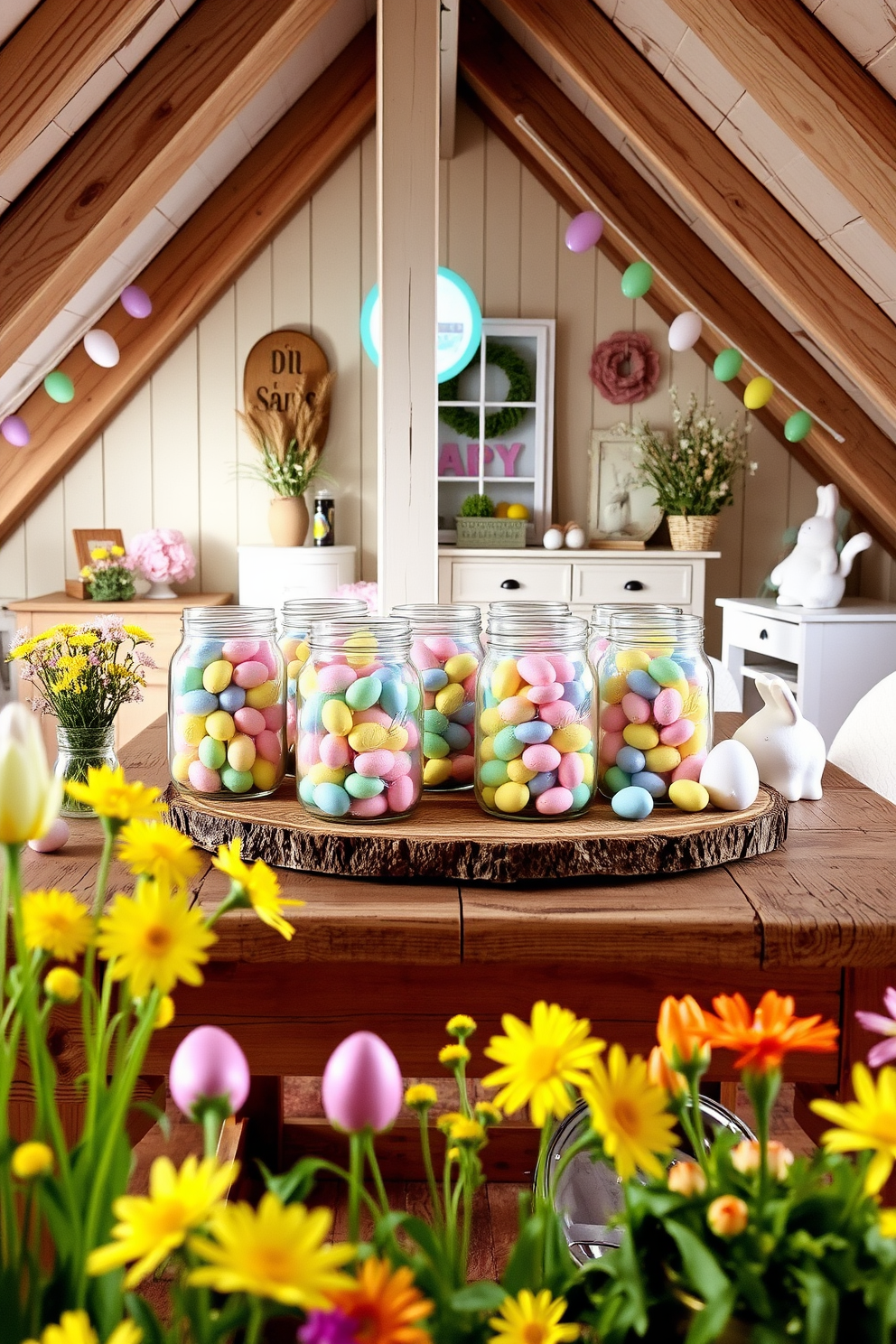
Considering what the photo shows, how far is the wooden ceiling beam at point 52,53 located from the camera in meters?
2.02

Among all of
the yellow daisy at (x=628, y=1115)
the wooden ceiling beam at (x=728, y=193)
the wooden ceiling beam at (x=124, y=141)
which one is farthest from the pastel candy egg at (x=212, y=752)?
the wooden ceiling beam at (x=728, y=193)

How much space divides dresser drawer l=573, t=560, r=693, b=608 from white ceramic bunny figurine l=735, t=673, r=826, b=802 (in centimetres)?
280

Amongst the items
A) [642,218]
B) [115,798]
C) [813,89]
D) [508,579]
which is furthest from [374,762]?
[642,218]

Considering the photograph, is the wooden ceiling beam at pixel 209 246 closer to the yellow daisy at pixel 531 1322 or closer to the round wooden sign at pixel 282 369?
the round wooden sign at pixel 282 369

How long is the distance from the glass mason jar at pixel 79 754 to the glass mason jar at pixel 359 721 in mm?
341

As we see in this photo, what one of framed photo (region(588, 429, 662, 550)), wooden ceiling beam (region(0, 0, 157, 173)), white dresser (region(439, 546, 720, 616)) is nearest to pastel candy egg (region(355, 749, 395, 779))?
wooden ceiling beam (region(0, 0, 157, 173))

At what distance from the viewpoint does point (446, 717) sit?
1.28 metres

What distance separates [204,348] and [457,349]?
3.16ft

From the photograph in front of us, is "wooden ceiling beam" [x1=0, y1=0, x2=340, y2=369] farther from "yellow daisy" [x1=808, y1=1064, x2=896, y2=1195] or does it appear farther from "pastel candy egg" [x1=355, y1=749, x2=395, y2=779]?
"yellow daisy" [x1=808, y1=1064, x2=896, y2=1195]

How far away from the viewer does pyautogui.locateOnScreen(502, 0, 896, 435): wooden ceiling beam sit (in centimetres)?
289

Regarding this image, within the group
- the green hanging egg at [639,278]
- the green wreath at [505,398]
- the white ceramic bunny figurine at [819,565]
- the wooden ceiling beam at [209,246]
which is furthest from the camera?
the green wreath at [505,398]

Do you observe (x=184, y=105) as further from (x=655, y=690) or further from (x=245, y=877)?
(x=245, y=877)

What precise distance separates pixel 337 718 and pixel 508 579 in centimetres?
309

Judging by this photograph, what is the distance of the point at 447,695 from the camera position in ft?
4.12
